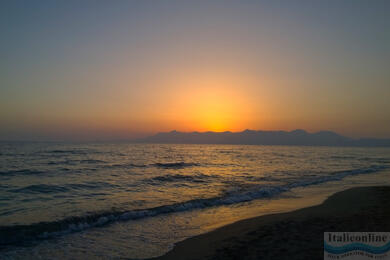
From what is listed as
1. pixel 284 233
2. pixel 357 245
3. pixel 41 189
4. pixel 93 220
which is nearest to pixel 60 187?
pixel 41 189

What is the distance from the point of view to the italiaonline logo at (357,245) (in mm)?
6048

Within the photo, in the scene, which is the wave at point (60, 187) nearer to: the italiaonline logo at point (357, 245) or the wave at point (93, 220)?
the wave at point (93, 220)

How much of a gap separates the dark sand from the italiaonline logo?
0.26 meters

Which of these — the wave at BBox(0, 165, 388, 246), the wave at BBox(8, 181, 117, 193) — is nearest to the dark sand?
the wave at BBox(0, 165, 388, 246)

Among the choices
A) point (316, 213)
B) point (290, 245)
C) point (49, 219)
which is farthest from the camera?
point (316, 213)

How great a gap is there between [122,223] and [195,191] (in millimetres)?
7805

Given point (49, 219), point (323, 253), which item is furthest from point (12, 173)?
point (323, 253)

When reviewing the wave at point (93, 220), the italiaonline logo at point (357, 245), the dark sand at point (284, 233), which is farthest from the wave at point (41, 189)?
the italiaonline logo at point (357, 245)

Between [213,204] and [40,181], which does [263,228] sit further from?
A: [40,181]

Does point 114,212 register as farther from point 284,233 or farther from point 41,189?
point 41,189

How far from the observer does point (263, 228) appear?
9.24 m

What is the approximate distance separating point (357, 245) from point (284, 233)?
2.33 m

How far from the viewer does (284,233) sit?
851 cm

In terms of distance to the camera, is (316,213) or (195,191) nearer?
(316,213)
